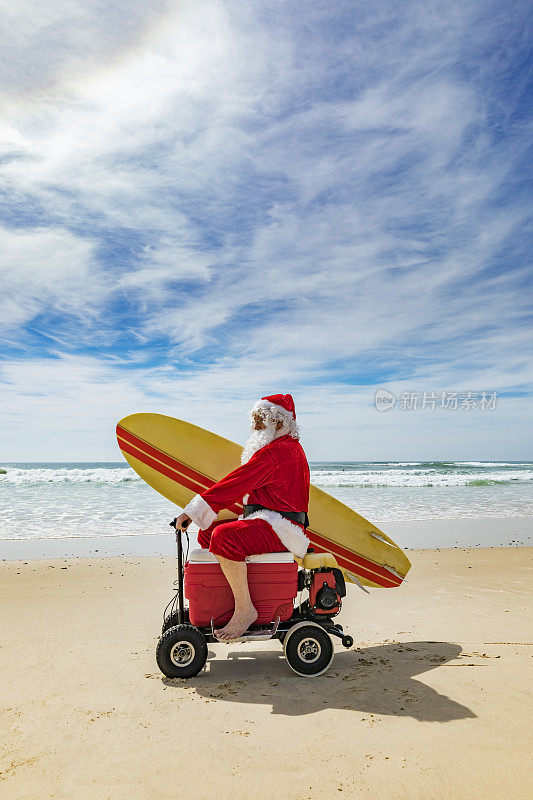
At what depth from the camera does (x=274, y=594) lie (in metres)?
3.32

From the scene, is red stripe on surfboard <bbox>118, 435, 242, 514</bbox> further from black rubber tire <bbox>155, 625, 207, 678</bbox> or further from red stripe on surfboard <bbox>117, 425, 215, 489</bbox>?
black rubber tire <bbox>155, 625, 207, 678</bbox>

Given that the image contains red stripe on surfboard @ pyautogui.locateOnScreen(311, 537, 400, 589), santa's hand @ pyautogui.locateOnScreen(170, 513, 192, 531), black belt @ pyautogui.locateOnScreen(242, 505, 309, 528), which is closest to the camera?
santa's hand @ pyautogui.locateOnScreen(170, 513, 192, 531)

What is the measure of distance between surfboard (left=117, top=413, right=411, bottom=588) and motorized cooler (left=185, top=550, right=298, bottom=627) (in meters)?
1.19

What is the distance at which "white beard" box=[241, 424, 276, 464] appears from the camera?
3.54 m

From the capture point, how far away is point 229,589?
3326mm

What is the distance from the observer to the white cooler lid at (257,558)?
10.8 feet

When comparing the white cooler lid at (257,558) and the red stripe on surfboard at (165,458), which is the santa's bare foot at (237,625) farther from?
the red stripe on surfboard at (165,458)

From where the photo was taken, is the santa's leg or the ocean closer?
the santa's leg

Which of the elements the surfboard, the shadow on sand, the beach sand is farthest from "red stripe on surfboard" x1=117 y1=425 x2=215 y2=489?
the shadow on sand

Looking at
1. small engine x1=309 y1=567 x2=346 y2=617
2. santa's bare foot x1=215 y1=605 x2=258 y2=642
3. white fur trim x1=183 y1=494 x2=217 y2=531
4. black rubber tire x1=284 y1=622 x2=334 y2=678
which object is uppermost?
white fur trim x1=183 y1=494 x2=217 y2=531

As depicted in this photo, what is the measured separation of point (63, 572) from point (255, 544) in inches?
161

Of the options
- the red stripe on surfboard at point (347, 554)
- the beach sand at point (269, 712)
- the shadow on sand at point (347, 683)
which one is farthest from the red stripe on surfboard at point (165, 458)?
the shadow on sand at point (347, 683)

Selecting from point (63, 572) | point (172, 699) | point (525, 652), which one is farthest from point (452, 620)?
point (63, 572)

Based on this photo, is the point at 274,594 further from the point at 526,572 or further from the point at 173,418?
the point at 526,572
